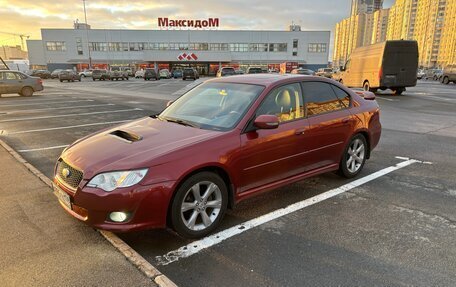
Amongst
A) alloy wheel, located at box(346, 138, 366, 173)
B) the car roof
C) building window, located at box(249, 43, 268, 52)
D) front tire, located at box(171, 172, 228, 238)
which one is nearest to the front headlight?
front tire, located at box(171, 172, 228, 238)

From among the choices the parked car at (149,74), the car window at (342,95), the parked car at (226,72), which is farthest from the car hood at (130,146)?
the parked car at (149,74)

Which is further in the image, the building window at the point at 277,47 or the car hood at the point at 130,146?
the building window at the point at 277,47

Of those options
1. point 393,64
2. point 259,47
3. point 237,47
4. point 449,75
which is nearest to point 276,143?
point 393,64

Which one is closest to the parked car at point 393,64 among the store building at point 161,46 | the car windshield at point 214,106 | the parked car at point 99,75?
the car windshield at point 214,106

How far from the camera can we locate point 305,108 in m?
4.47

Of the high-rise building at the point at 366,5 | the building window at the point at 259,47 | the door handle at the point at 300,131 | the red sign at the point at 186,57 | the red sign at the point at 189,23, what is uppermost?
the high-rise building at the point at 366,5

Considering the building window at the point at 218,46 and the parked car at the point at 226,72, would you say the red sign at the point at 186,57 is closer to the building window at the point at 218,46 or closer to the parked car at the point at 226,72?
the building window at the point at 218,46

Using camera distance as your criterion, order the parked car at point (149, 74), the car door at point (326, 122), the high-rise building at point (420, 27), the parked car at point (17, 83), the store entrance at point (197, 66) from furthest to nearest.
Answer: the high-rise building at point (420, 27) < the store entrance at point (197, 66) < the parked car at point (149, 74) < the parked car at point (17, 83) < the car door at point (326, 122)

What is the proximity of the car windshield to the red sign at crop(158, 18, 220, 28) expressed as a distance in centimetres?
8231

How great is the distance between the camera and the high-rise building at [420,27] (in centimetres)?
9588

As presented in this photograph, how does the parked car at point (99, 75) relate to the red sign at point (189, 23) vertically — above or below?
below

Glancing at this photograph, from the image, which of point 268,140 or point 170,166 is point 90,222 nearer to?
point 170,166

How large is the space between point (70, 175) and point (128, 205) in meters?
0.78

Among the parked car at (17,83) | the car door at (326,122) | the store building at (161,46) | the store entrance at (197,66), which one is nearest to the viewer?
the car door at (326,122)
